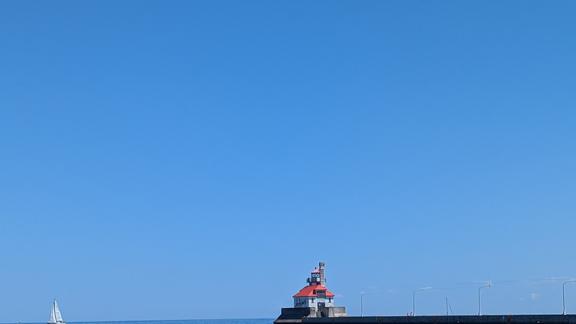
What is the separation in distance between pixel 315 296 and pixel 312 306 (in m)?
1.25

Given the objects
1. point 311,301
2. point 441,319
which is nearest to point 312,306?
point 311,301

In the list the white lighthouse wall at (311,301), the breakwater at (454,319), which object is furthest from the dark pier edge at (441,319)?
the white lighthouse wall at (311,301)

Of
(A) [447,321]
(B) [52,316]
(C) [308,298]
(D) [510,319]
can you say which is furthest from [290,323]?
(B) [52,316]

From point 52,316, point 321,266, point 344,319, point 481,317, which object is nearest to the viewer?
point 481,317

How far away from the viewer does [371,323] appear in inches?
3051

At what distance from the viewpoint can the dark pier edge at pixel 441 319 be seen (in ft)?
211

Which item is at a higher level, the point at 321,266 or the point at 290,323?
the point at 321,266

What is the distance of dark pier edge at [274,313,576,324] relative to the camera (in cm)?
6432

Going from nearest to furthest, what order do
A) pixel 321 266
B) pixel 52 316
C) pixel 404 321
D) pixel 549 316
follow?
1. pixel 549 316
2. pixel 404 321
3. pixel 321 266
4. pixel 52 316

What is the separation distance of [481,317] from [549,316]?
618 centimetres

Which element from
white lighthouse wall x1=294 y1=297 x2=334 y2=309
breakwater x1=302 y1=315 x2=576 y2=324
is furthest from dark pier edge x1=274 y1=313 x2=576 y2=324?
white lighthouse wall x1=294 y1=297 x2=334 y2=309

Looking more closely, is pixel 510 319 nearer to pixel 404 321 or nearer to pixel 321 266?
pixel 404 321

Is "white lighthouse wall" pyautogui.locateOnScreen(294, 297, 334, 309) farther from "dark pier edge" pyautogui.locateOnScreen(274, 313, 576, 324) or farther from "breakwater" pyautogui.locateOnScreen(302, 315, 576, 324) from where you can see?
"breakwater" pyautogui.locateOnScreen(302, 315, 576, 324)

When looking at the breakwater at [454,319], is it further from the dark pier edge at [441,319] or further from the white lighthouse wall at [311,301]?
the white lighthouse wall at [311,301]
